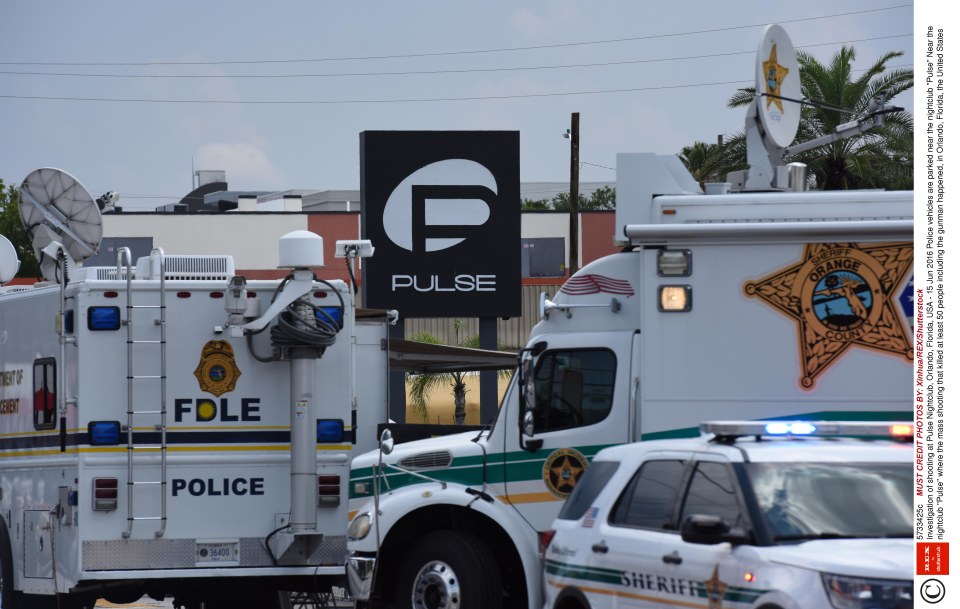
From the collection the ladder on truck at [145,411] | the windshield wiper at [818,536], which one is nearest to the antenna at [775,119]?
the ladder on truck at [145,411]

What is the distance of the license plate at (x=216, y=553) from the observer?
40.6ft

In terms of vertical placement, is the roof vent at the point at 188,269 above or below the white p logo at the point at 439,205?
below

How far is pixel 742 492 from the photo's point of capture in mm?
7641

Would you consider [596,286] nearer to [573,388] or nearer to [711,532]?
[573,388]

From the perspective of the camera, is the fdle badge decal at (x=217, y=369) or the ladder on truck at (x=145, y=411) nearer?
the ladder on truck at (x=145, y=411)

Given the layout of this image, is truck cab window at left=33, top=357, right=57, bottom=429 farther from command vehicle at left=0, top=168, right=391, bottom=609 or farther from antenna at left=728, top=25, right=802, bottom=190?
antenna at left=728, top=25, right=802, bottom=190

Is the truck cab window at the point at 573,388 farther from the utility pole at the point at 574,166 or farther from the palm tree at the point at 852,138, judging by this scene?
the utility pole at the point at 574,166

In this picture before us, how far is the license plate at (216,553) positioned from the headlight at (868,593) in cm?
674

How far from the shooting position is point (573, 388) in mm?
11320

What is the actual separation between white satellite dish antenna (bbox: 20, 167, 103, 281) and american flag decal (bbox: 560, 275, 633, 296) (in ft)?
14.8

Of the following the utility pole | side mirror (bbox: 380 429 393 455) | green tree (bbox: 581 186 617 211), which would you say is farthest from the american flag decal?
green tree (bbox: 581 186 617 211)

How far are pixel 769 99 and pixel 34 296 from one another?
21.8 ft
